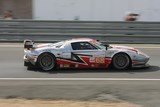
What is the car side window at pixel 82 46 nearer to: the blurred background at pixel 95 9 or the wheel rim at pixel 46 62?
the wheel rim at pixel 46 62

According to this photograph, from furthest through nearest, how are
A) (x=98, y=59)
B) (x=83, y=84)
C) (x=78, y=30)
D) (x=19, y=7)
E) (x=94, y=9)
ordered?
(x=19, y=7)
(x=94, y=9)
(x=78, y=30)
(x=98, y=59)
(x=83, y=84)

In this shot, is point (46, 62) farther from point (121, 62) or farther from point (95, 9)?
point (95, 9)

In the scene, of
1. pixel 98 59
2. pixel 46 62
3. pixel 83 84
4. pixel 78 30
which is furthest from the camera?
pixel 78 30

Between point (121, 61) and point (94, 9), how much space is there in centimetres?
957

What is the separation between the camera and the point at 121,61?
585 inches

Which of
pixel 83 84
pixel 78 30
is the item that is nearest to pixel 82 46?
pixel 83 84

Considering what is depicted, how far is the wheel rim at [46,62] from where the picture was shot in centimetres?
1496

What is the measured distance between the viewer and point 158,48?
65.0 feet

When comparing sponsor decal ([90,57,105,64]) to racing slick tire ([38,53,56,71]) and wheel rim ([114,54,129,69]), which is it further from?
racing slick tire ([38,53,56,71])

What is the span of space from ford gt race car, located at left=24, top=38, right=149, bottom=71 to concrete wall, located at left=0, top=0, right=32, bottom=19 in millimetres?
13450

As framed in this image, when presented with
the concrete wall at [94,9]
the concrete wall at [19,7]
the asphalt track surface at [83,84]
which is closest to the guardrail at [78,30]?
the concrete wall at [94,9]

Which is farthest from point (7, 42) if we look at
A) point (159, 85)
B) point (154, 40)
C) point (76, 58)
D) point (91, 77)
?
point (159, 85)

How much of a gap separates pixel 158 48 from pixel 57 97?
31.5 feet

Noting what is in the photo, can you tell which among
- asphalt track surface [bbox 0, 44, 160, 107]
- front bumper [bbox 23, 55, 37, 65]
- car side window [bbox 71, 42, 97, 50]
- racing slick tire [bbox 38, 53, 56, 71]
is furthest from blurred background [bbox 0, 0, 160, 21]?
front bumper [bbox 23, 55, 37, 65]
